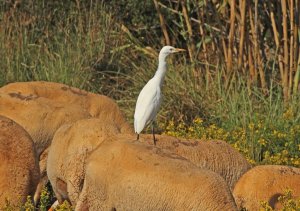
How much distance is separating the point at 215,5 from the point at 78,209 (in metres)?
6.35

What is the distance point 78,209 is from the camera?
28.1 feet

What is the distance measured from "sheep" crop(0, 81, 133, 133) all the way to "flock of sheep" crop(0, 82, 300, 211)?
371mm

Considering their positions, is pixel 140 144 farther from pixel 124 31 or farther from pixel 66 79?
pixel 124 31

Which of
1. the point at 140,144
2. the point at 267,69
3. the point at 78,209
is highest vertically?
the point at 140,144

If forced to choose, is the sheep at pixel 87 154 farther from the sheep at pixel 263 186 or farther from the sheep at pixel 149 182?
the sheep at pixel 149 182

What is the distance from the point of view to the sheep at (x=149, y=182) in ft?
25.0

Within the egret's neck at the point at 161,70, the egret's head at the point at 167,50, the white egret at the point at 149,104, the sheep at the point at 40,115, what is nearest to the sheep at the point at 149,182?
the white egret at the point at 149,104

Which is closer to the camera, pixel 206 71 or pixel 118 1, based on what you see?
pixel 206 71

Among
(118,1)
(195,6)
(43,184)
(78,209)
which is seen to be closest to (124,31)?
(118,1)

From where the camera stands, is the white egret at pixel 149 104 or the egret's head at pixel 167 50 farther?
the egret's head at pixel 167 50

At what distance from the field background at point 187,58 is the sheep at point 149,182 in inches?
123

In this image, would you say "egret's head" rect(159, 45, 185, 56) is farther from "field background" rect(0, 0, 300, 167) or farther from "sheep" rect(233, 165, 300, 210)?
"sheep" rect(233, 165, 300, 210)

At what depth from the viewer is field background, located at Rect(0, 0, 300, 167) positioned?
12.5 meters

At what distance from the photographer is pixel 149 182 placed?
7.72m
